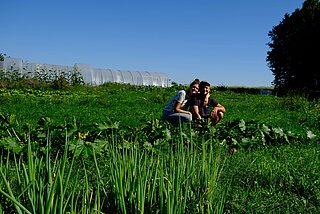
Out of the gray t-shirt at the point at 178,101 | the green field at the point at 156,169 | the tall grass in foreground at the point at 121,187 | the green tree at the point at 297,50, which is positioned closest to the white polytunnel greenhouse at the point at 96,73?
the green tree at the point at 297,50

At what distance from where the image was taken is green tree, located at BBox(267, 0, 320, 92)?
35469 millimetres

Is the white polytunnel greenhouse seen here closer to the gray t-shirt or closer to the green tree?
the green tree

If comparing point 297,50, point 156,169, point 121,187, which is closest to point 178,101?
point 156,169

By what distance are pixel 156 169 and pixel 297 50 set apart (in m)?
36.0

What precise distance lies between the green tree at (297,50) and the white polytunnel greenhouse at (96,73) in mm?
9721

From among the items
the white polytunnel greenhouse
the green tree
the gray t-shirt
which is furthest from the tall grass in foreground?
the green tree

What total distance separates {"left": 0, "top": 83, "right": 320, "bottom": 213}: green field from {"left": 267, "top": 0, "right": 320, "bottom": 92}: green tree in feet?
94.3

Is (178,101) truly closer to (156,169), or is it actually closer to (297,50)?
(156,169)

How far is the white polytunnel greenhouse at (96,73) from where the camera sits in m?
29.2

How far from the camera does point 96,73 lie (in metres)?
34.5

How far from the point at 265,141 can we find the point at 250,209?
3.33 meters

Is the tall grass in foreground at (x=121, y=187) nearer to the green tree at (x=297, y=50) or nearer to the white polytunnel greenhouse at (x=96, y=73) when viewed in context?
the white polytunnel greenhouse at (x=96, y=73)

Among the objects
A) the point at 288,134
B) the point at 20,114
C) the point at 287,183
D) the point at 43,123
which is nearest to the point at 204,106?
the point at 288,134

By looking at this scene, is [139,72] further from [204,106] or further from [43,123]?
[43,123]
